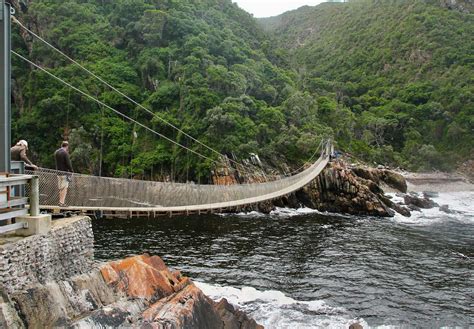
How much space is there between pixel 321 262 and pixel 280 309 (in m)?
3.30

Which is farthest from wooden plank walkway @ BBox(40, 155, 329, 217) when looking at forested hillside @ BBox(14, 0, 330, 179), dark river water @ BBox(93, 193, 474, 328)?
forested hillside @ BBox(14, 0, 330, 179)

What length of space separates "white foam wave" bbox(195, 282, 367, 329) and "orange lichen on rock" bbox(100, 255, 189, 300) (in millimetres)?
1692

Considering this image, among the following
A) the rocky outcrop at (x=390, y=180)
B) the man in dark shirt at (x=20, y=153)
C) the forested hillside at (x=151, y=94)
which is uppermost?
the forested hillside at (x=151, y=94)

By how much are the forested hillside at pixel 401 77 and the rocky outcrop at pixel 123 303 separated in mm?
24927

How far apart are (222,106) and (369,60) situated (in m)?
34.7

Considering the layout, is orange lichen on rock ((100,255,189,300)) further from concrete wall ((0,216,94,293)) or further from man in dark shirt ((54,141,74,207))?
man in dark shirt ((54,141,74,207))

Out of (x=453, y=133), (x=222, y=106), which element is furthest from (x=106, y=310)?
(x=453, y=133)

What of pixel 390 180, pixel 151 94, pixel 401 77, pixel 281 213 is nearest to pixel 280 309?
pixel 281 213

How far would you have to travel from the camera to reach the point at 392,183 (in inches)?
941

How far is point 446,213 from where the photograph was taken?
734 inches

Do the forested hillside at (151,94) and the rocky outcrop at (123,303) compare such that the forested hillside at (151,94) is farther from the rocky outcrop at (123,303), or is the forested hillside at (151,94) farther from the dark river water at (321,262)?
the rocky outcrop at (123,303)

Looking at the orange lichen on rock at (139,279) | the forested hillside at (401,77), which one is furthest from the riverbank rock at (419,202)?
the orange lichen on rock at (139,279)

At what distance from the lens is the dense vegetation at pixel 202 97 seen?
866 inches

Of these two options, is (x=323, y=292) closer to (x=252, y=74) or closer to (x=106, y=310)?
(x=106, y=310)
